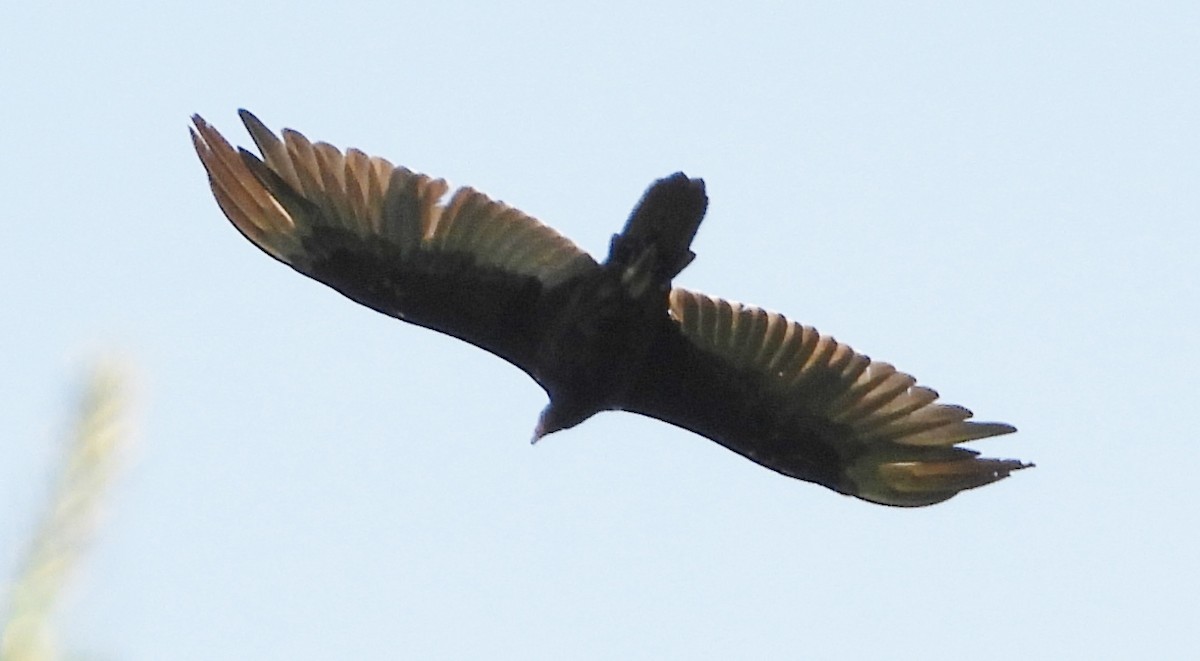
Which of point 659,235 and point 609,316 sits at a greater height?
point 659,235

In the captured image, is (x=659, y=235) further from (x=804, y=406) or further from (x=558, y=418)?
(x=804, y=406)

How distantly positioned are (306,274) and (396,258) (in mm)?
471

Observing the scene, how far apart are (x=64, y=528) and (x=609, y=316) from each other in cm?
638

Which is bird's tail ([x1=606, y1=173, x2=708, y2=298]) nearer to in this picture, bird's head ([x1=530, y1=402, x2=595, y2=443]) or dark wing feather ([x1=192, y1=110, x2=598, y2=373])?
dark wing feather ([x1=192, y1=110, x2=598, y2=373])

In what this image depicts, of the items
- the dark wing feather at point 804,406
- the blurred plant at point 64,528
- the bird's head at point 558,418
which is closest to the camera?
the blurred plant at point 64,528

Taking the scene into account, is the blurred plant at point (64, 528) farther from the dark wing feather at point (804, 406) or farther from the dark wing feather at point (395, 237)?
the dark wing feather at point (804, 406)

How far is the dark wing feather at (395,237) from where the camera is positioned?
821 cm

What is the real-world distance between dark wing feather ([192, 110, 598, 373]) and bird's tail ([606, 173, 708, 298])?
0.27 m

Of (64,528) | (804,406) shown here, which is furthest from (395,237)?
(64,528)

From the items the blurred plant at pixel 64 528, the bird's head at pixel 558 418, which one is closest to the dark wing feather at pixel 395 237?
the bird's head at pixel 558 418

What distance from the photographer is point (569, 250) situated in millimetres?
8219

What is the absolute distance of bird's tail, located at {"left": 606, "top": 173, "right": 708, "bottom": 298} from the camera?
7.68 m

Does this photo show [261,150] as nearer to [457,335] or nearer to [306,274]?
[306,274]

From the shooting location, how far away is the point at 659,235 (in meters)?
7.79
